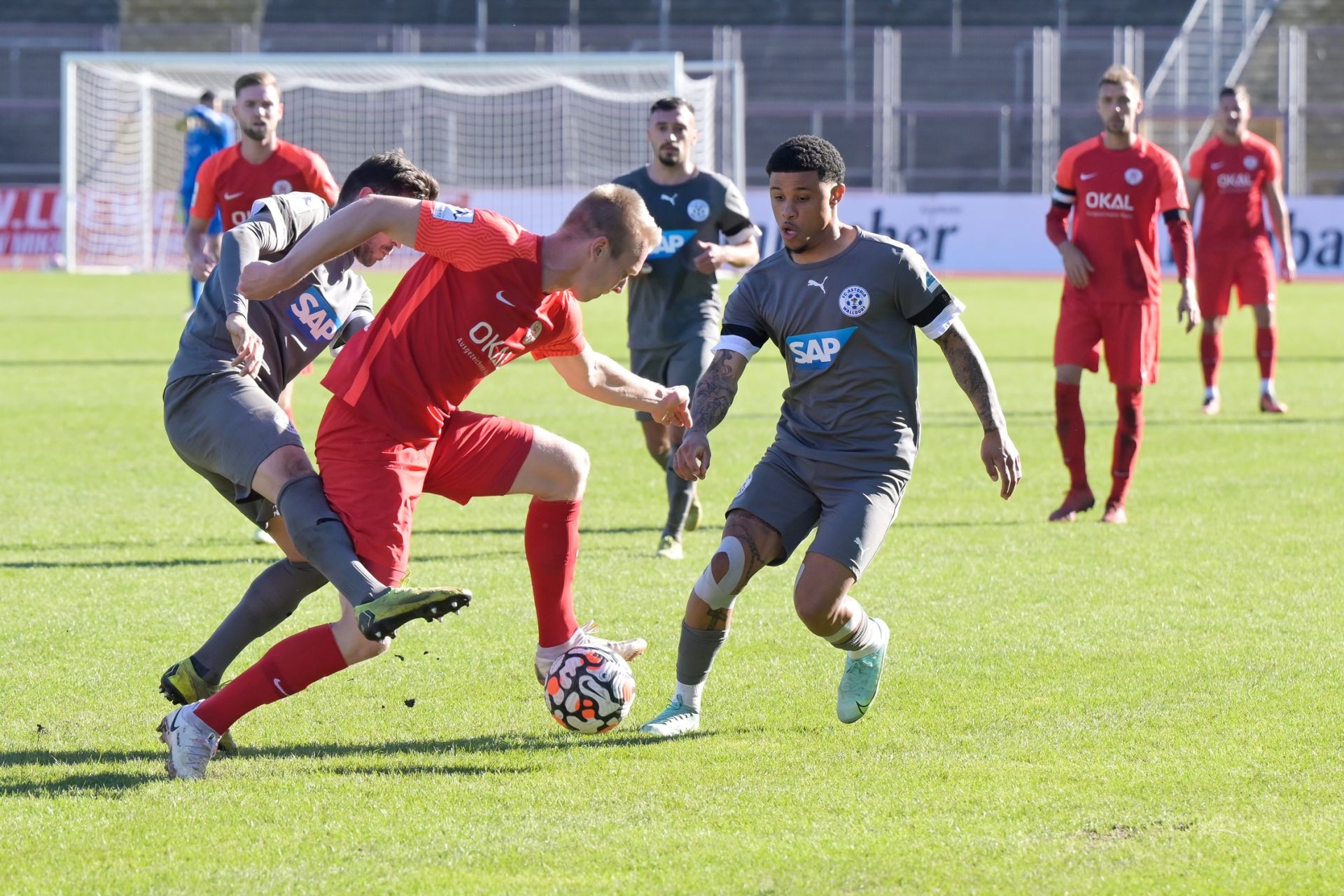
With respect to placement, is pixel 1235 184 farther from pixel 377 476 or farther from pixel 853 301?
pixel 377 476

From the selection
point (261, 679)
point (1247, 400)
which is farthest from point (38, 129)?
point (261, 679)

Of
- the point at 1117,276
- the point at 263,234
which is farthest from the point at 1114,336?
the point at 263,234

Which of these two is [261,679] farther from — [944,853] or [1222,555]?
[1222,555]

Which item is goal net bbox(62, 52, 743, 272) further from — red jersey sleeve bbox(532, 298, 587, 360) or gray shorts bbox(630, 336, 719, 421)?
red jersey sleeve bbox(532, 298, 587, 360)

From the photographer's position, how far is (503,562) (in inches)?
309

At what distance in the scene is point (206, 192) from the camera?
28.9ft

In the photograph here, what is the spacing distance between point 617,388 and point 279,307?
115 cm

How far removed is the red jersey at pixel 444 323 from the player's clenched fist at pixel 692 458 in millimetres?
546

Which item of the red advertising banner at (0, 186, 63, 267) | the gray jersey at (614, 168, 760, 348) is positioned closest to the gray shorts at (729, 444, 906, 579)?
the gray jersey at (614, 168, 760, 348)

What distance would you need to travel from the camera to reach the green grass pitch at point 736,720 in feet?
12.8

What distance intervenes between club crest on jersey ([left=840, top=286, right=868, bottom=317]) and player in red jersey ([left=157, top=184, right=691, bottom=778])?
2.18 feet

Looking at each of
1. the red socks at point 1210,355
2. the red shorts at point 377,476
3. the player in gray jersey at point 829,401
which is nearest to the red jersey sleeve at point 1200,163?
the red socks at point 1210,355

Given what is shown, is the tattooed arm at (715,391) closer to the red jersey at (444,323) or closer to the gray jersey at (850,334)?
the gray jersey at (850,334)

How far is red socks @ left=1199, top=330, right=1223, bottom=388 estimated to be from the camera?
13.5 meters
